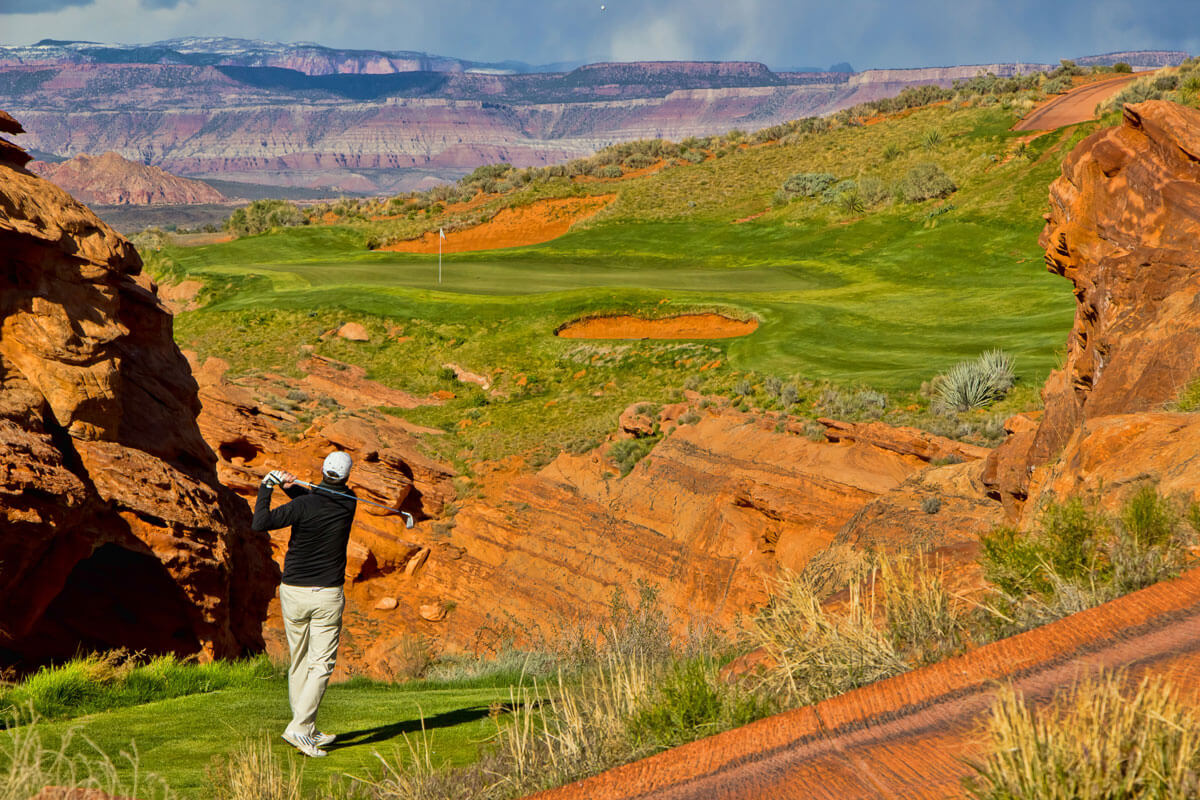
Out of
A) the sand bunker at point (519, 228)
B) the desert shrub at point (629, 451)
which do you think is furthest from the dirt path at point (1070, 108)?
the desert shrub at point (629, 451)

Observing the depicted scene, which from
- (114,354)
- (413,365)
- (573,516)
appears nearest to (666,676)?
(114,354)

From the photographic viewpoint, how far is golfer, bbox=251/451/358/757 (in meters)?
6.72

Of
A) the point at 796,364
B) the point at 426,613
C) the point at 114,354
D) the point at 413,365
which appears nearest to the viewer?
the point at 114,354

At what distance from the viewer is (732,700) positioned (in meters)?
5.48

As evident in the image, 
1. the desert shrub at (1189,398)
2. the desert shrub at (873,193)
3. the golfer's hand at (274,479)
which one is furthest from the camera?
the desert shrub at (873,193)

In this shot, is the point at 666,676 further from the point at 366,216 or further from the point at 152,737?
the point at 366,216

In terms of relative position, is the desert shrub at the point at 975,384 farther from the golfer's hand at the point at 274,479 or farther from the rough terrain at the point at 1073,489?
the golfer's hand at the point at 274,479

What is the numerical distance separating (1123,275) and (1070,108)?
4305cm

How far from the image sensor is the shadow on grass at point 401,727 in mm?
6901

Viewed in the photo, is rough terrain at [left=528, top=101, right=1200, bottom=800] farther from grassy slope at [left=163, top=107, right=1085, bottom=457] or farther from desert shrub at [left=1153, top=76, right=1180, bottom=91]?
desert shrub at [left=1153, top=76, right=1180, bottom=91]

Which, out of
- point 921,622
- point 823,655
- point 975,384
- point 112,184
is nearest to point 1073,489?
point 921,622

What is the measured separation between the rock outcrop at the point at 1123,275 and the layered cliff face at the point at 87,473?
8.39m

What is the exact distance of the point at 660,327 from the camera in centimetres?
2909

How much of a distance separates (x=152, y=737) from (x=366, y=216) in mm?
53746
